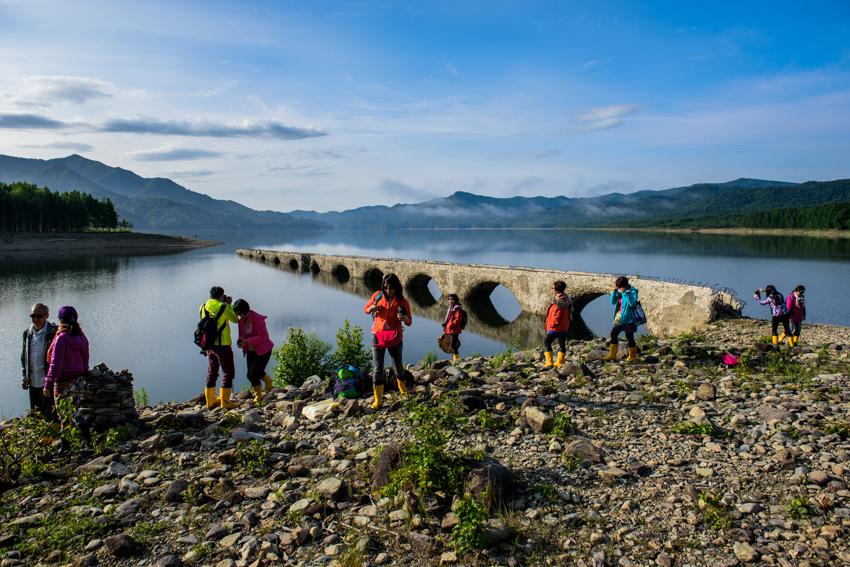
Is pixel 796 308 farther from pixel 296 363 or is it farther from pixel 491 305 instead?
pixel 491 305

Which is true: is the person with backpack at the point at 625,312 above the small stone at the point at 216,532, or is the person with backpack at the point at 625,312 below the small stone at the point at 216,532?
above

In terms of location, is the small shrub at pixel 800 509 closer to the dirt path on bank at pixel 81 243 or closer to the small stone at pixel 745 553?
the small stone at pixel 745 553

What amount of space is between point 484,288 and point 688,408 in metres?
28.8

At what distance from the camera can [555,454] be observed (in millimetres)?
6543

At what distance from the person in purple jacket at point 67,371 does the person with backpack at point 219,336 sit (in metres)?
2.26

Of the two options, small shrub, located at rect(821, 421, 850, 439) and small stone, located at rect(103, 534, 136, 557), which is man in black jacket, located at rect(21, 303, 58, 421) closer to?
small stone, located at rect(103, 534, 136, 557)

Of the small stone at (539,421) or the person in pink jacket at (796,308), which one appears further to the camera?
the person in pink jacket at (796,308)

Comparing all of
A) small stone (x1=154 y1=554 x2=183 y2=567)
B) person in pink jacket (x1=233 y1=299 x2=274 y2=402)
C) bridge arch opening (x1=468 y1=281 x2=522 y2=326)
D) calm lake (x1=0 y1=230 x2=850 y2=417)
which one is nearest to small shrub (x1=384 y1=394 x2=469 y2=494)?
small stone (x1=154 y1=554 x2=183 y2=567)

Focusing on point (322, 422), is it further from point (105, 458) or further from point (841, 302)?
point (841, 302)

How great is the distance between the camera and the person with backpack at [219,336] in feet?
31.4

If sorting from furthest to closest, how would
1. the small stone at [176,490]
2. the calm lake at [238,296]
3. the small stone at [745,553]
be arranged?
the calm lake at [238,296], the small stone at [176,490], the small stone at [745,553]

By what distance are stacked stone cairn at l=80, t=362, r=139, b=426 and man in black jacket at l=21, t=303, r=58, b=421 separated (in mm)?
779

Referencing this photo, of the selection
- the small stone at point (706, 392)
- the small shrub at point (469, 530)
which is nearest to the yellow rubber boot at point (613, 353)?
the small stone at point (706, 392)

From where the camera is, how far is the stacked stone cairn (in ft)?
25.8
